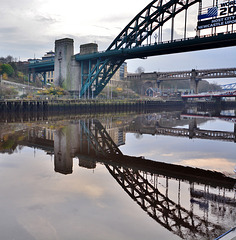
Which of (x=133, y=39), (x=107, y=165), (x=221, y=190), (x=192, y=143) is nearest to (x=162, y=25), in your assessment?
(x=133, y=39)

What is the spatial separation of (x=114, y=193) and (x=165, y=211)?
8.19 feet

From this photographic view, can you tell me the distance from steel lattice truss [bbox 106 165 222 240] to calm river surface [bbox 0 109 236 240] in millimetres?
31

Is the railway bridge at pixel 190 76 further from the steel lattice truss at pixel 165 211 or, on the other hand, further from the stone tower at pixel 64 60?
the steel lattice truss at pixel 165 211

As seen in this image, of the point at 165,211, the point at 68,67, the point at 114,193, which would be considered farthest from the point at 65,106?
the point at 165,211

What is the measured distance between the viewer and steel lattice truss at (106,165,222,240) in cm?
921

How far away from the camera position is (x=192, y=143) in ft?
83.3

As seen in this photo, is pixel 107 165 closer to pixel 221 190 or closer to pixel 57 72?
pixel 221 190

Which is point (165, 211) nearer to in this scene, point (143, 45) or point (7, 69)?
point (143, 45)

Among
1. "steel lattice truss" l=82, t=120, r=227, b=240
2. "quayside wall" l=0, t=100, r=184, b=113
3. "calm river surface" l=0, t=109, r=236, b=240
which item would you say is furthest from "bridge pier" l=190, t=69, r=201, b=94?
"steel lattice truss" l=82, t=120, r=227, b=240

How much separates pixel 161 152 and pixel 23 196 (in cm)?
1168

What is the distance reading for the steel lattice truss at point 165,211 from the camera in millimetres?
9211

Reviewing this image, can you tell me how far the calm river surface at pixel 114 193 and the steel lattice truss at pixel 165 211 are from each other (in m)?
0.03

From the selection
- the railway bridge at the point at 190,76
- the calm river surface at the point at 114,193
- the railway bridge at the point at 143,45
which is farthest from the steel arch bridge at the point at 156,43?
the railway bridge at the point at 190,76

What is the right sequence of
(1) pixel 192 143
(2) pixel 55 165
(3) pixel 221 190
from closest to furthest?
(3) pixel 221 190, (2) pixel 55 165, (1) pixel 192 143
